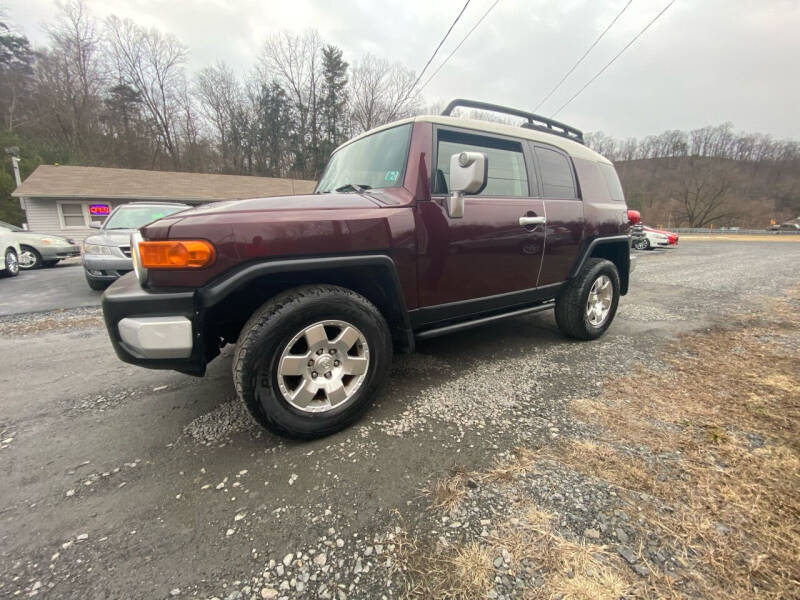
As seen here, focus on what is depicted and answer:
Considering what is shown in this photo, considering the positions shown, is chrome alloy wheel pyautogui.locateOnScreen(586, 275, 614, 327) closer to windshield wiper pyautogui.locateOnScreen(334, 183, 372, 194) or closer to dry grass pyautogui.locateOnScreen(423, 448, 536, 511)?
dry grass pyautogui.locateOnScreen(423, 448, 536, 511)

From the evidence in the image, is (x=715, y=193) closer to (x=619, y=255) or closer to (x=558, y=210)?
(x=619, y=255)

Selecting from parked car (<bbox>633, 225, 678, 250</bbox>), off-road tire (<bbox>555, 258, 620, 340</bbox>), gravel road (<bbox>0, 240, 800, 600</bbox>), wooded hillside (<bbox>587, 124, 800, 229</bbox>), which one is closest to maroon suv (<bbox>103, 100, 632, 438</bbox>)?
off-road tire (<bbox>555, 258, 620, 340</bbox>)

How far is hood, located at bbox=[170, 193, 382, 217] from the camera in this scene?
1.85 meters

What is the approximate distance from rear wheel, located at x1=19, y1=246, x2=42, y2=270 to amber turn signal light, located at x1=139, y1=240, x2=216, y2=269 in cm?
1141

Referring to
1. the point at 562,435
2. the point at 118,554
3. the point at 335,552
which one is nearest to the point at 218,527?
the point at 118,554

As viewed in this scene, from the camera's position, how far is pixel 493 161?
2.75 meters

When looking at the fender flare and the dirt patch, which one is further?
the fender flare

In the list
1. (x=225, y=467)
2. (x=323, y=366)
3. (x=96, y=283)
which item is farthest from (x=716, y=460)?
(x=96, y=283)

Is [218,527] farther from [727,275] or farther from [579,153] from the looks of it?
[727,275]

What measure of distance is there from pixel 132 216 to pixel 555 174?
294 inches

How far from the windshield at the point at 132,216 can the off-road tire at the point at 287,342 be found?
604 centimetres

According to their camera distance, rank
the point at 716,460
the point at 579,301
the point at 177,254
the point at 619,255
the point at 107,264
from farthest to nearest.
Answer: the point at 107,264, the point at 619,255, the point at 579,301, the point at 716,460, the point at 177,254

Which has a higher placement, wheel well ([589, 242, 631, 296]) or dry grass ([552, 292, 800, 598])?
wheel well ([589, 242, 631, 296])

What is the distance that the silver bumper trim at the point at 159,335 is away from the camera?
1.69 metres
